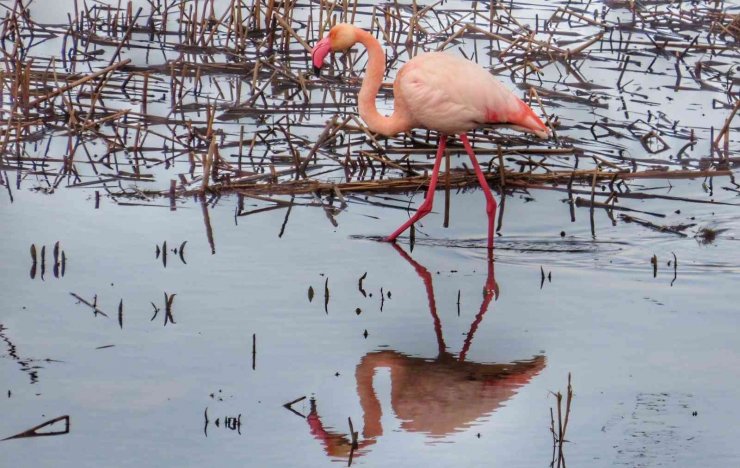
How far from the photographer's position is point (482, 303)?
677 centimetres

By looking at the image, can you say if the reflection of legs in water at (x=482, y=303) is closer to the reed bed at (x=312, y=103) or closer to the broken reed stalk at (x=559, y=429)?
the broken reed stalk at (x=559, y=429)

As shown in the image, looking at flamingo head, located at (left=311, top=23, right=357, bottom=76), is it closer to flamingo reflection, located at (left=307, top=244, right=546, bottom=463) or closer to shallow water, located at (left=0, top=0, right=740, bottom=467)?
shallow water, located at (left=0, top=0, right=740, bottom=467)

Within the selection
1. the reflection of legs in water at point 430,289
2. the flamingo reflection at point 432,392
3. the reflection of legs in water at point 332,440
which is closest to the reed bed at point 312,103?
the reflection of legs in water at point 430,289

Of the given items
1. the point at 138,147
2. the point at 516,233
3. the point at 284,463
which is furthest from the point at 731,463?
the point at 138,147

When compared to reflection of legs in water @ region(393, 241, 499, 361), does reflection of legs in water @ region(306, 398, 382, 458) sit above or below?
below

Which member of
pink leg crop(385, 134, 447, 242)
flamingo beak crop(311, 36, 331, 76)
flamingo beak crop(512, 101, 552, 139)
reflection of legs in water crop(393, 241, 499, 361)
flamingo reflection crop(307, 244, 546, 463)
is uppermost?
flamingo beak crop(311, 36, 331, 76)

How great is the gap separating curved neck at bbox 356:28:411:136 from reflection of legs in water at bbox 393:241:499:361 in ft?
2.79

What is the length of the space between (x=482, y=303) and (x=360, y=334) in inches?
34.5

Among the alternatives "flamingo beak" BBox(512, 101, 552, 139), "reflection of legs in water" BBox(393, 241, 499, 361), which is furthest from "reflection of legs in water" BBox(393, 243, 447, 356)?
"flamingo beak" BBox(512, 101, 552, 139)

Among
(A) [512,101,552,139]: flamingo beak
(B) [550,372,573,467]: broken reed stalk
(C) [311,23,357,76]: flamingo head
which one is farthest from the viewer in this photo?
(C) [311,23,357,76]: flamingo head

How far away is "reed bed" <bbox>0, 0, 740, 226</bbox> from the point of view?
29.1 feet

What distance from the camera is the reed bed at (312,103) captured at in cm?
886

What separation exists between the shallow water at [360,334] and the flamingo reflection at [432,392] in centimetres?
1

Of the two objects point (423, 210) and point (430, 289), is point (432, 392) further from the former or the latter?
point (423, 210)
